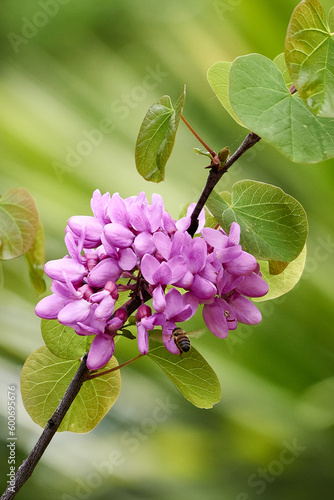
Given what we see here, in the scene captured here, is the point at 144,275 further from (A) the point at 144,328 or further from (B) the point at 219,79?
(B) the point at 219,79

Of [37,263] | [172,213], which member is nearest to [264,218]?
[37,263]

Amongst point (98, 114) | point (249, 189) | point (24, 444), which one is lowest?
point (24, 444)

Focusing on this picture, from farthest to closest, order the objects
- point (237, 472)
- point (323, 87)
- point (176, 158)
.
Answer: point (176, 158), point (237, 472), point (323, 87)

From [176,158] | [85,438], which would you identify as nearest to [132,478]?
[85,438]

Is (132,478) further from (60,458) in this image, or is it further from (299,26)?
(299,26)

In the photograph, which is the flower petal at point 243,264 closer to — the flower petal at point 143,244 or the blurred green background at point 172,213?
the flower petal at point 143,244

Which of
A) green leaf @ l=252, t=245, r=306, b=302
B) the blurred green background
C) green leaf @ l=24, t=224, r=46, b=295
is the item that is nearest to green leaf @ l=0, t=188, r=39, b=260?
green leaf @ l=24, t=224, r=46, b=295

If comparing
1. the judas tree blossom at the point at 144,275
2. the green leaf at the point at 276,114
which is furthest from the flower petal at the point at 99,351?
the green leaf at the point at 276,114
